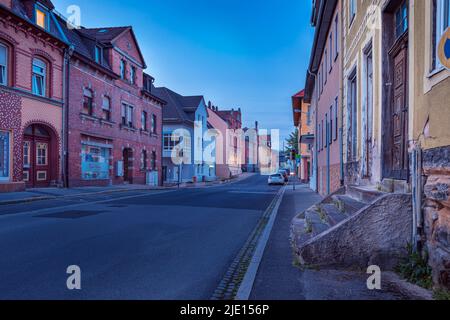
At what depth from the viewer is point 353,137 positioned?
10.1 metres

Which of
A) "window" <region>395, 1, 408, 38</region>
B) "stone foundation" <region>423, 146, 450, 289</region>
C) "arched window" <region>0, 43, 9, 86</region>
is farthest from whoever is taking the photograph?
"arched window" <region>0, 43, 9, 86</region>

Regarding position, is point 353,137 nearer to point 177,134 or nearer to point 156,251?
point 156,251

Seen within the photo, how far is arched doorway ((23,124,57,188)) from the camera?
1980 centimetres

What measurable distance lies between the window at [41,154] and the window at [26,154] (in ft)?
1.81

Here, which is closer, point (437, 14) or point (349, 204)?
point (437, 14)

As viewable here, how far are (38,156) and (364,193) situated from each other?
18.5 metres

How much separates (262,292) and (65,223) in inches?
272

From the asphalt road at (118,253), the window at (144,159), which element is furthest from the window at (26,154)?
the window at (144,159)

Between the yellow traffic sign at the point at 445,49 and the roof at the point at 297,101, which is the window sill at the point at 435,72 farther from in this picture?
the roof at the point at 297,101

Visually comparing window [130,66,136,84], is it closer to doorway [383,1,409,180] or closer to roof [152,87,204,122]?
roof [152,87,204,122]

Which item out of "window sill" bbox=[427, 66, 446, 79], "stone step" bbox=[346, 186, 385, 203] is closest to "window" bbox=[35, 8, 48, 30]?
"stone step" bbox=[346, 186, 385, 203]

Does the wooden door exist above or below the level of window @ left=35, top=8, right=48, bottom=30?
below
